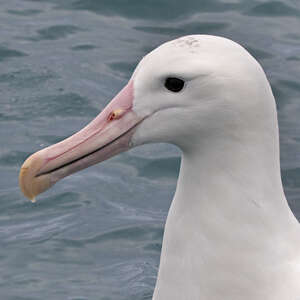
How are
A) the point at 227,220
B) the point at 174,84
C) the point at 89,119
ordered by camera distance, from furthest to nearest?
the point at 89,119 < the point at 227,220 < the point at 174,84

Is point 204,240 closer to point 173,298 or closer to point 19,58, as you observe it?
point 173,298

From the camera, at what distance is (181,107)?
187 inches

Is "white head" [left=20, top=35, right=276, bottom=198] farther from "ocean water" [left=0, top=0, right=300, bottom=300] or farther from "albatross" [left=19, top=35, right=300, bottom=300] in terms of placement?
"ocean water" [left=0, top=0, right=300, bottom=300]

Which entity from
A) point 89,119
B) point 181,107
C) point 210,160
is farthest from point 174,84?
point 89,119

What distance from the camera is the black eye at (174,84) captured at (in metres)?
4.73

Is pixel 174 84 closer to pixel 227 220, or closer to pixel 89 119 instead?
pixel 227 220

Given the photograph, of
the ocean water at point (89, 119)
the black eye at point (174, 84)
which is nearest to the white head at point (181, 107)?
the black eye at point (174, 84)

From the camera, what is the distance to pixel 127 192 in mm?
8102

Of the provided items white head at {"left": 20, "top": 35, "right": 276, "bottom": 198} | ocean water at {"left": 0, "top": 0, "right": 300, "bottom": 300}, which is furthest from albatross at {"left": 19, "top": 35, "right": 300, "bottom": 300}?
ocean water at {"left": 0, "top": 0, "right": 300, "bottom": 300}

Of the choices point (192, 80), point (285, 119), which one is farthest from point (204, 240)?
point (285, 119)

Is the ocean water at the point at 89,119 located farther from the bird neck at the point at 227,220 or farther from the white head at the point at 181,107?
the white head at the point at 181,107

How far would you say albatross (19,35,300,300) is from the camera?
4691 mm

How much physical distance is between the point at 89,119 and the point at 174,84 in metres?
4.14

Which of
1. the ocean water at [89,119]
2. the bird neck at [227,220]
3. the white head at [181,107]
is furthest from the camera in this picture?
the ocean water at [89,119]
